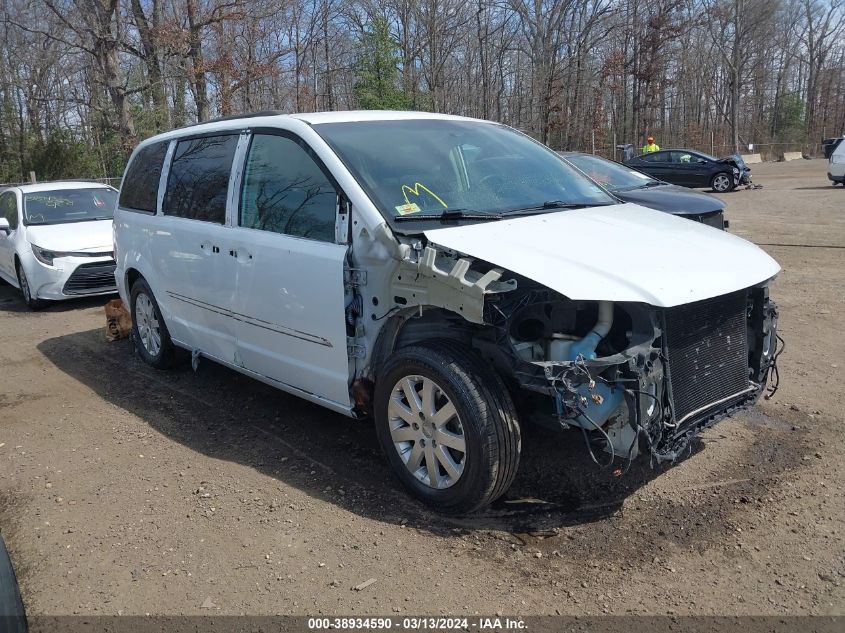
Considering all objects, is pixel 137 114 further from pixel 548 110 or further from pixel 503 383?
pixel 503 383

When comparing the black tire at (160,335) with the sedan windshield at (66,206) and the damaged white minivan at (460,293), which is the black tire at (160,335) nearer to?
the damaged white minivan at (460,293)

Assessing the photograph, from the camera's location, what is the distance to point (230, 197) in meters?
4.58

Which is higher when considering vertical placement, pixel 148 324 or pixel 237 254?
pixel 237 254

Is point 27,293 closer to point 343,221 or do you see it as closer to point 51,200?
point 51,200

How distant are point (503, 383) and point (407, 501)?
0.89m

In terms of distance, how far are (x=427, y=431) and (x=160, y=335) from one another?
3.29 m

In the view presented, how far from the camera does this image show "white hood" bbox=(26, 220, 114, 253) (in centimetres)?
902

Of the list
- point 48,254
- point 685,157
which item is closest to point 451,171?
point 48,254

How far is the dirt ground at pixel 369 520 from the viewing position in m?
2.95

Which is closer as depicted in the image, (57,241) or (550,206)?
(550,206)

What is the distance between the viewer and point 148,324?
6062mm

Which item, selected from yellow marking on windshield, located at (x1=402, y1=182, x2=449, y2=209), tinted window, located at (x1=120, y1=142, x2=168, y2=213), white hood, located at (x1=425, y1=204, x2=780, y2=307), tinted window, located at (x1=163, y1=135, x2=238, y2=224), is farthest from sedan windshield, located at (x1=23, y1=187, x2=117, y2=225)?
white hood, located at (x1=425, y1=204, x2=780, y2=307)

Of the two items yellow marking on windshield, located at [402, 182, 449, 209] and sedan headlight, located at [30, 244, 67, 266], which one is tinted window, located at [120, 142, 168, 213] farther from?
sedan headlight, located at [30, 244, 67, 266]

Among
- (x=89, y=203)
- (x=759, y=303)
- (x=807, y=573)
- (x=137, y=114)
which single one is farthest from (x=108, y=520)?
(x=137, y=114)
